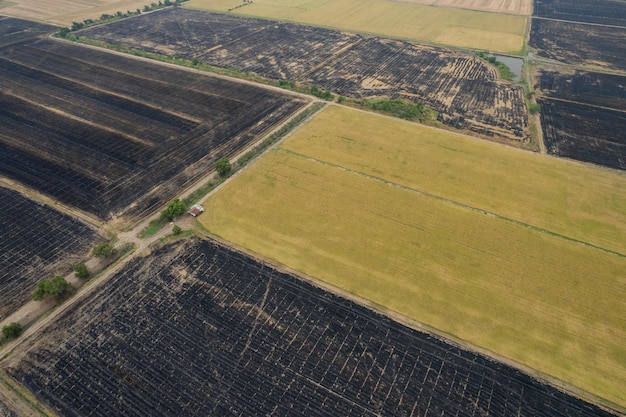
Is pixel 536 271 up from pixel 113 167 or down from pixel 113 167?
down

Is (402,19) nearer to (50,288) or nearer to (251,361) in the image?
(251,361)

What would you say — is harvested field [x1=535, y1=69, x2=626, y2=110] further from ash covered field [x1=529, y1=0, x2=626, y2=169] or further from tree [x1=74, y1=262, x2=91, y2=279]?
tree [x1=74, y1=262, x2=91, y2=279]

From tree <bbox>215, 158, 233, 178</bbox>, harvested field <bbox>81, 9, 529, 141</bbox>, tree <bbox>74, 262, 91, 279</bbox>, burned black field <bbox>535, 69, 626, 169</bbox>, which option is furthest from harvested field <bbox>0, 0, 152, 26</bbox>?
burned black field <bbox>535, 69, 626, 169</bbox>

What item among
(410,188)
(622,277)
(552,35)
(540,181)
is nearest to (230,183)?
(410,188)

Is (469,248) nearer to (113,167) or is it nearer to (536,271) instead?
(536,271)

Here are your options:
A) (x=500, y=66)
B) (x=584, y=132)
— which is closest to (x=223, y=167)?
(x=584, y=132)

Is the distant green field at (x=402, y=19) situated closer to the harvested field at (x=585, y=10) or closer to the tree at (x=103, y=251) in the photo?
the harvested field at (x=585, y=10)

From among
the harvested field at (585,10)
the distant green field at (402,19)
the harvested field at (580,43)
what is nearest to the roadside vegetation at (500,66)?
the distant green field at (402,19)
